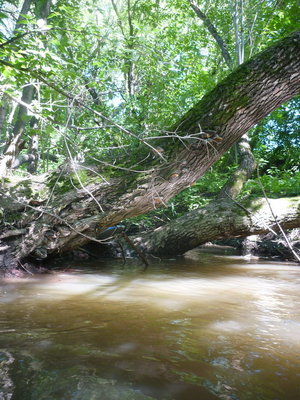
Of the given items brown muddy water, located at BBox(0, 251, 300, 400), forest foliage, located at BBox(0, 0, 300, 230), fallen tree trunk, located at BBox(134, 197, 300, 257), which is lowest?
brown muddy water, located at BBox(0, 251, 300, 400)

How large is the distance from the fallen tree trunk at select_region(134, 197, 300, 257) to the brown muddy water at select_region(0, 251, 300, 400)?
1.83 meters

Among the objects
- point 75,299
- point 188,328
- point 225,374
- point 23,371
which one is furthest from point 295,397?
point 75,299

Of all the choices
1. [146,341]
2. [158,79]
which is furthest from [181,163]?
[158,79]

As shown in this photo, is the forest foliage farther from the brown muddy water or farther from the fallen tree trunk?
the brown muddy water

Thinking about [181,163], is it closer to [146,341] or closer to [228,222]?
[228,222]

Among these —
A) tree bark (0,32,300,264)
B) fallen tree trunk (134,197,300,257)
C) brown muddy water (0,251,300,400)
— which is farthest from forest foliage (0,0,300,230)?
brown muddy water (0,251,300,400)

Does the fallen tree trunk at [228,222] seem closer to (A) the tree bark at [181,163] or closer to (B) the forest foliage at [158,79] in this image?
(B) the forest foliage at [158,79]

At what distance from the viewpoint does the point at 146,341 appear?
194 centimetres

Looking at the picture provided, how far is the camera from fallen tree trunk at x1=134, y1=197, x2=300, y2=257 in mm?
5414

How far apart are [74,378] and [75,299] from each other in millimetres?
1545

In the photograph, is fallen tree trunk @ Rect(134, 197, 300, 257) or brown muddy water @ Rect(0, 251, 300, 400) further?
fallen tree trunk @ Rect(134, 197, 300, 257)

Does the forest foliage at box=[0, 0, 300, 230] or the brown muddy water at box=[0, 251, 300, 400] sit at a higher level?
the forest foliage at box=[0, 0, 300, 230]

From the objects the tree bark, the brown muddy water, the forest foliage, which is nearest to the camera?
the brown muddy water

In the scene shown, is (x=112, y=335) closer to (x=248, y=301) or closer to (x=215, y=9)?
(x=248, y=301)
